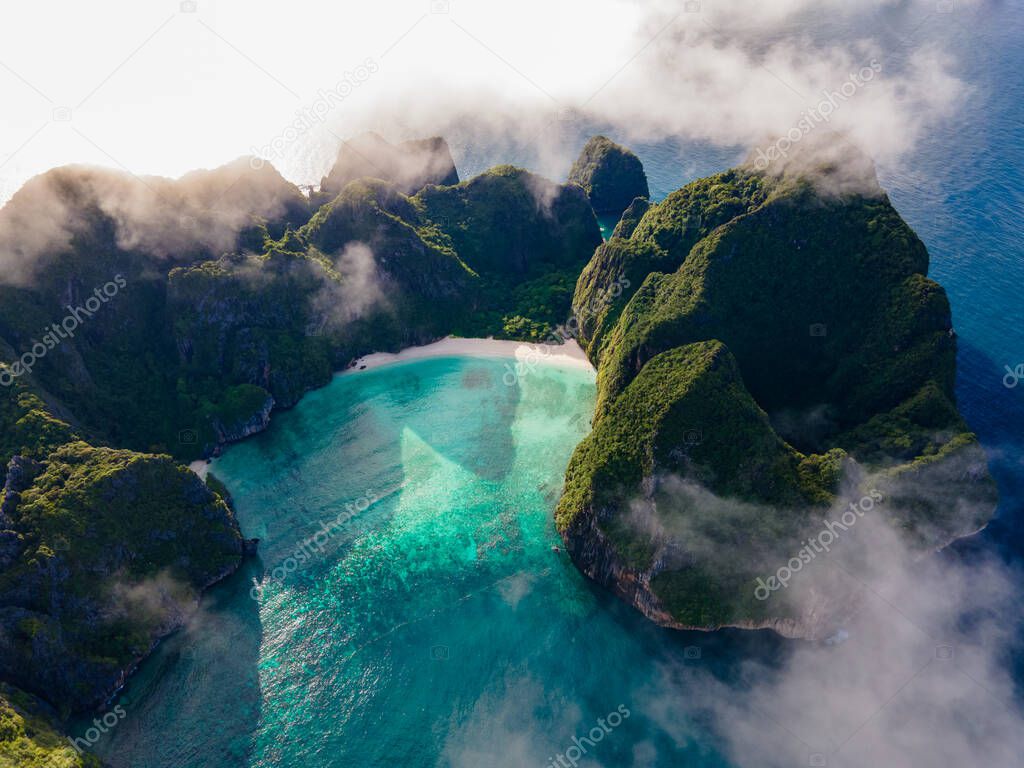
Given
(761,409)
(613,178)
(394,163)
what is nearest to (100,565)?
(761,409)

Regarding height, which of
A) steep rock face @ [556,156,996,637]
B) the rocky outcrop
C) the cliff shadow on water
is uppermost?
the rocky outcrop

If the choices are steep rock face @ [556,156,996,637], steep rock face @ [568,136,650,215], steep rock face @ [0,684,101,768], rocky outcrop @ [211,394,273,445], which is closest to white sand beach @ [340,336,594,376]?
steep rock face @ [556,156,996,637]

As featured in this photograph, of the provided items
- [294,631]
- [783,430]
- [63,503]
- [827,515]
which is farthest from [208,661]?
[783,430]

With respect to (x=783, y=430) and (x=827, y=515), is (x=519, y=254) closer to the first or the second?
(x=783, y=430)

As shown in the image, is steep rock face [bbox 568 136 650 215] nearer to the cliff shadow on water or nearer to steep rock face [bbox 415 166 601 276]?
steep rock face [bbox 415 166 601 276]

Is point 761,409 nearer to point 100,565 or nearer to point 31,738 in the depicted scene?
point 100,565

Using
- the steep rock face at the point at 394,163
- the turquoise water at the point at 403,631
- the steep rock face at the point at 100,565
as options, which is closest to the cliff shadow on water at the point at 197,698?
the turquoise water at the point at 403,631
